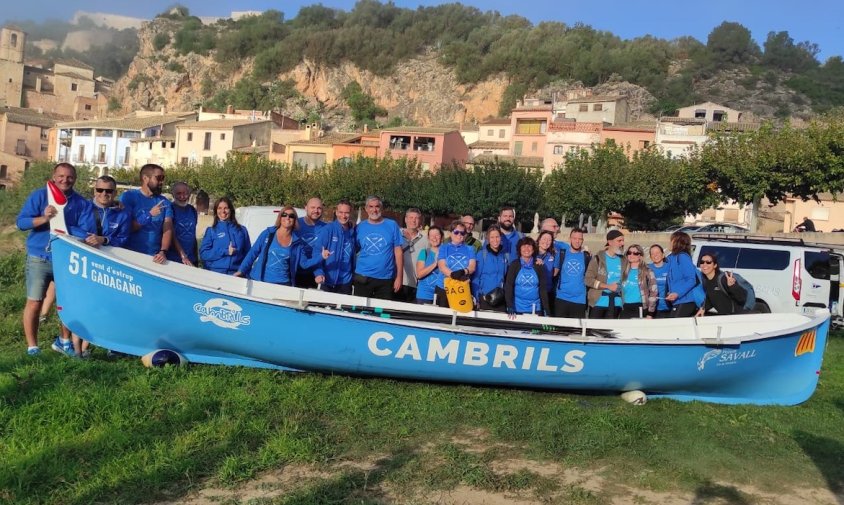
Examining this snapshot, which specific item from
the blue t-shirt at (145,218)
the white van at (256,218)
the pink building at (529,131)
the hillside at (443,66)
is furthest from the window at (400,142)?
the blue t-shirt at (145,218)

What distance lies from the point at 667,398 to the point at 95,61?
151354mm

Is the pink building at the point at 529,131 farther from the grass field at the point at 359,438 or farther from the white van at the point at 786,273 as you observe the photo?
the grass field at the point at 359,438

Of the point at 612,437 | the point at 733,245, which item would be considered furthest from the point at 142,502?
the point at 733,245

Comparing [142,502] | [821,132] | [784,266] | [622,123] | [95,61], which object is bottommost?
[142,502]

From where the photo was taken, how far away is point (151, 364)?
6.46 metres

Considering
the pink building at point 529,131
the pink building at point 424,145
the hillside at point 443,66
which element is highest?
the hillside at point 443,66

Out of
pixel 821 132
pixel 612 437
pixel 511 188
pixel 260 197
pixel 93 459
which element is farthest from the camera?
pixel 260 197

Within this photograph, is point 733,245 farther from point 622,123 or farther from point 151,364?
point 622,123

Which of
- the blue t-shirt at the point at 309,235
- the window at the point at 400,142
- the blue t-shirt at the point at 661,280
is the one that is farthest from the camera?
the window at the point at 400,142

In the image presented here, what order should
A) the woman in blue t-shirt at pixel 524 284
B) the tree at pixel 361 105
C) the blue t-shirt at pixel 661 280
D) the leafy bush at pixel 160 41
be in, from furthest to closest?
the leafy bush at pixel 160 41 → the tree at pixel 361 105 → the blue t-shirt at pixel 661 280 → the woman in blue t-shirt at pixel 524 284

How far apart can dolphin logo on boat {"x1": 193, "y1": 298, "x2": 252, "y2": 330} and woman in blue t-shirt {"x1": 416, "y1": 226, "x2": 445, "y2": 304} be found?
2.00 m

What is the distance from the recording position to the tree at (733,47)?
8650cm

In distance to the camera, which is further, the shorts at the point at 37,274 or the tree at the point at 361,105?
the tree at the point at 361,105

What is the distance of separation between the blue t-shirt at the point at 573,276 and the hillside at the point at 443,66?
2512 inches
